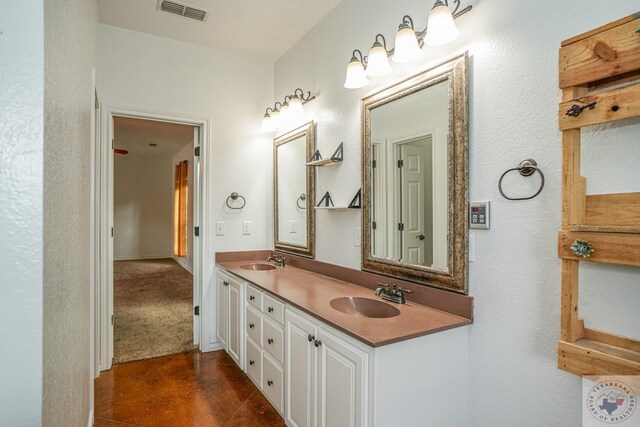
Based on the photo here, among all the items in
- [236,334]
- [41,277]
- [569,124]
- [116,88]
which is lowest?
[236,334]

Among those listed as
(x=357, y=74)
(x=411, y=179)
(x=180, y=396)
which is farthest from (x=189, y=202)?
(x=411, y=179)

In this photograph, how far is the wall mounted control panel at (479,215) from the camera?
5.01ft

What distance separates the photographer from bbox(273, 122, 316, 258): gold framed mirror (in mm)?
2908

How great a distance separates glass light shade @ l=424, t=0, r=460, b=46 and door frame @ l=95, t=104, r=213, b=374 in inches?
90.5

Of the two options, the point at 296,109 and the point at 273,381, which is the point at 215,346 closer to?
the point at 273,381

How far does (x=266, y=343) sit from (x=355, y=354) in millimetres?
1018

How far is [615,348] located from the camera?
1.12 meters

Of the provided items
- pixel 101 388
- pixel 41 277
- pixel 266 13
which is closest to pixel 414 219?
pixel 41 277

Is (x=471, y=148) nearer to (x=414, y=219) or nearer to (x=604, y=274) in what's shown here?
(x=414, y=219)

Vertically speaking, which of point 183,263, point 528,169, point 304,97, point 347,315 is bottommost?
point 183,263

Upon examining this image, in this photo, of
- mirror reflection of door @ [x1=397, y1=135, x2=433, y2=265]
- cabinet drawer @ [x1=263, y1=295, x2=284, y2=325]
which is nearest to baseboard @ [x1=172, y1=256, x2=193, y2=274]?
cabinet drawer @ [x1=263, y1=295, x2=284, y2=325]

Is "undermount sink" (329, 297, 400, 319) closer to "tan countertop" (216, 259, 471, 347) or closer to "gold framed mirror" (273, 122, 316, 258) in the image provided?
"tan countertop" (216, 259, 471, 347)

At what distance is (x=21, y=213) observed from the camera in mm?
641

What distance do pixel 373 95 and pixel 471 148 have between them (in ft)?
2.65
